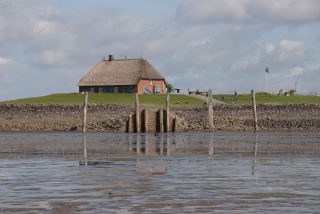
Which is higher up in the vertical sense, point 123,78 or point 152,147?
point 123,78

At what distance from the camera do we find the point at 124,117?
67.4 metres

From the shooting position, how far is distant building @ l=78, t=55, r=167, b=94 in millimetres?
100750

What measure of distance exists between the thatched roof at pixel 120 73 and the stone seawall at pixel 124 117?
1001 inches

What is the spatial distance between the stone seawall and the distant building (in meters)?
25.1

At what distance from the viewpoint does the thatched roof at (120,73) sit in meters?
101

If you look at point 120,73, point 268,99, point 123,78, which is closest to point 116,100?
point 268,99

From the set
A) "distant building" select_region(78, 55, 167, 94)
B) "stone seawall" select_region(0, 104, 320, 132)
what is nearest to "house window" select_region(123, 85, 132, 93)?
"distant building" select_region(78, 55, 167, 94)

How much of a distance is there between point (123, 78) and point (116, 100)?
18851 mm

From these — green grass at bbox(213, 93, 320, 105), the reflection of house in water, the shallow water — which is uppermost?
green grass at bbox(213, 93, 320, 105)

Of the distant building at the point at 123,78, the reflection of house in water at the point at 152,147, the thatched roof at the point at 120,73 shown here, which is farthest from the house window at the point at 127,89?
the reflection of house in water at the point at 152,147

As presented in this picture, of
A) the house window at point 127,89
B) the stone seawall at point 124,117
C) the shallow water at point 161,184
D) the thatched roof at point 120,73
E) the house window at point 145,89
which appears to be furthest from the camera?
the thatched roof at point 120,73

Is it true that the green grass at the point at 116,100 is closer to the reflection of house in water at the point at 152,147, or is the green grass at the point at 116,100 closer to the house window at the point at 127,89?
the house window at the point at 127,89

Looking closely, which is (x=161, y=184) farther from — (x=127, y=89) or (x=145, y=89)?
(x=145, y=89)

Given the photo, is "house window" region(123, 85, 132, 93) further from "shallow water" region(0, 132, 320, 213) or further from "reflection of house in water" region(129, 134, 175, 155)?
"shallow water" region(0, 132, 320, 213)
